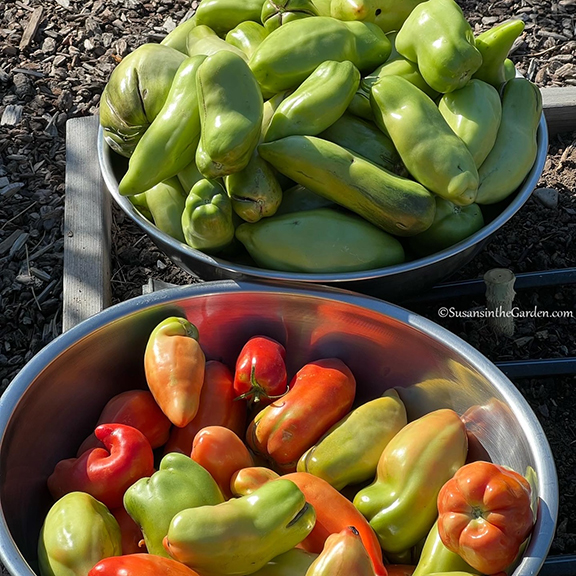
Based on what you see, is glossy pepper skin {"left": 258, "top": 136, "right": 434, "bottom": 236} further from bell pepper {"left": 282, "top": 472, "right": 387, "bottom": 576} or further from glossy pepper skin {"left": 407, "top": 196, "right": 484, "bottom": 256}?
bell pepper {"left": 282, "top": 472, "right": 387, "bottom": 576}

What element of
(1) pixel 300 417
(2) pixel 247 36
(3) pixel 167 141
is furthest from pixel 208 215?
(2) pixel 247 36

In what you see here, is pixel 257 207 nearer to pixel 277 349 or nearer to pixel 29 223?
pixel 277 349

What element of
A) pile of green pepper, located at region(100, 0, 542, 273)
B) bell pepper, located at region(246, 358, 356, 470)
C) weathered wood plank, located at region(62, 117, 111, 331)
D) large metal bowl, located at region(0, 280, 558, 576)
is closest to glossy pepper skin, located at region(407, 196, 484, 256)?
pile of green pepper, located at region(100, 0, 542, 273)

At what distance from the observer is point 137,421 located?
4.08 ft

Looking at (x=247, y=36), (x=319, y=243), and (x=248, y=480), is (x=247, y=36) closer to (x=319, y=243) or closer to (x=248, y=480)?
(x=319, y=243)

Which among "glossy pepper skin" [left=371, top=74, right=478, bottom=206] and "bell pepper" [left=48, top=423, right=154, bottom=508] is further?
"glossy pepper skin" [left=371, top=74, right=478, bottom=206]

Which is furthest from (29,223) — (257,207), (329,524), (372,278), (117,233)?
(329,524)

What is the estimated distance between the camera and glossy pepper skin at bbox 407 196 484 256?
141cm

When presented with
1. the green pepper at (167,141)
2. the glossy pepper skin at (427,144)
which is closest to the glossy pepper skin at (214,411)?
the green pepper at (167,141)

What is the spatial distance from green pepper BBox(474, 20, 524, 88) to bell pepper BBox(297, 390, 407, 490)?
0.74m

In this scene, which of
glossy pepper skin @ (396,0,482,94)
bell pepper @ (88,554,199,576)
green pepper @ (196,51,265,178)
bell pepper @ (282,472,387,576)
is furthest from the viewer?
glossy pepper skin @ (396,0,482,94)

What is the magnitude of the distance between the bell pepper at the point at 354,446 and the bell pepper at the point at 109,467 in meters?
0.26

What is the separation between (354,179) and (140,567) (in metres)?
0.74

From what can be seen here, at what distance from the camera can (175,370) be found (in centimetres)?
123
